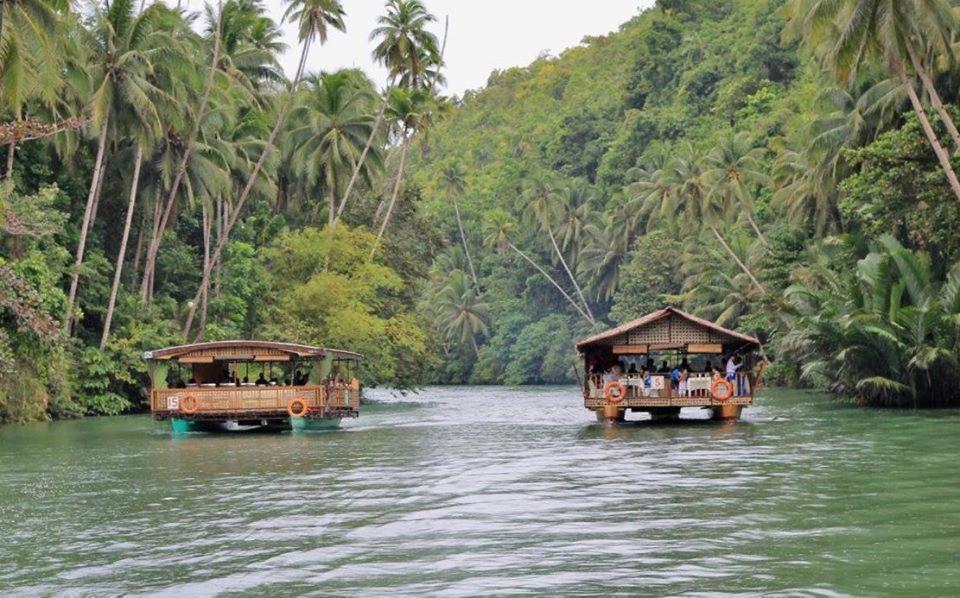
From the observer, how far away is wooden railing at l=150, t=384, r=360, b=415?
3378cm

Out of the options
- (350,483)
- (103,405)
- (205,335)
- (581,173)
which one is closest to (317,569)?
(350,483)

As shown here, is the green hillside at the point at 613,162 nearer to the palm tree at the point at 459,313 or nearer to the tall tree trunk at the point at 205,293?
the palm tree at the point at 459,313

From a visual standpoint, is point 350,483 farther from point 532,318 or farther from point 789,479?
point 532,318

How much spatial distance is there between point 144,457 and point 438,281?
7781 cm

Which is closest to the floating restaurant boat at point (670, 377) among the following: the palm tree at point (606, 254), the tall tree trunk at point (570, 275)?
the palm tree at point (606, 254)

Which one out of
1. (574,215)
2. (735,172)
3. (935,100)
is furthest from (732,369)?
(574,215)

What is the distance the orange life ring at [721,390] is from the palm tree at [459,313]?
6633 cm

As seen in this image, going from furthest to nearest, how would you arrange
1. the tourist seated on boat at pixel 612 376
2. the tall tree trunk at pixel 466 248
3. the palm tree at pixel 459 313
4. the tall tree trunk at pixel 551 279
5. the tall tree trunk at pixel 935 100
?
the tall tree trunk at pixel 466 248
the palm tree at pixel 459 313
the tall tree trunk at pixel 551 279
the tourist seated on boat at pixel 612 376
the tall tree trunk at pixel 935 100

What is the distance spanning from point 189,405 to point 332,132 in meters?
26.3

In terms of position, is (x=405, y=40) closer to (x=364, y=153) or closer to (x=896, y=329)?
(x=364, y=153)

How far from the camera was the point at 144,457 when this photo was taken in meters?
26.8

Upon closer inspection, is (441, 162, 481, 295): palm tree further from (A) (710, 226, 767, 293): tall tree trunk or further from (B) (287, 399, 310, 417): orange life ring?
(B) (287, 399, 310, 417): orange life ring

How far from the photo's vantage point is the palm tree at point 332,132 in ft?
190

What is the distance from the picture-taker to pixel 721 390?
111 feet
